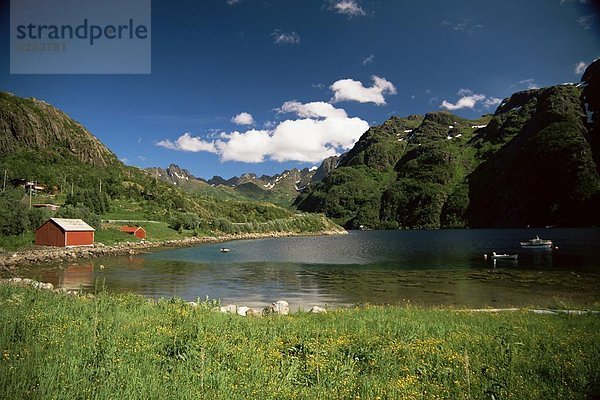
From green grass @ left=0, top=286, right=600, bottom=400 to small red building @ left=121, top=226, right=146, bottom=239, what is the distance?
357ft

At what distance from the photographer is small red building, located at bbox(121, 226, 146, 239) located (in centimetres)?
11725

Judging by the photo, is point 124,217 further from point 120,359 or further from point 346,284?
point 120,359

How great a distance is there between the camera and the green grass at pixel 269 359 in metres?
8.55

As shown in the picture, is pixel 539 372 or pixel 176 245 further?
pixel 176 245

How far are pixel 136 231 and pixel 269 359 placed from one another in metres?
121

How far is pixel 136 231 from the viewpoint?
390ft

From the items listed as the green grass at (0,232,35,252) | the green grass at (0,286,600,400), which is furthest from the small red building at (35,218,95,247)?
the green grass at (0,286,600,400)

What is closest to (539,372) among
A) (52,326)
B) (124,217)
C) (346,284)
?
(52,326)

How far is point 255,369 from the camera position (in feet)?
32.8

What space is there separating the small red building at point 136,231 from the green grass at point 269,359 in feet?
357

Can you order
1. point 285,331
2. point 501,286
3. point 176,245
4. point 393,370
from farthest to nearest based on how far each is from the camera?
point 176,245 → point 501,286 → point 285,331 → point 393,370

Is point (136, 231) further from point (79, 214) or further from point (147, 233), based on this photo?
point (79, 214)

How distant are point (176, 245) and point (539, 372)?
431ft

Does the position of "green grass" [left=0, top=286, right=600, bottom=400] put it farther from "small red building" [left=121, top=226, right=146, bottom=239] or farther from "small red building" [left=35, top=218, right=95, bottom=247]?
"small red building" [left=121, top=226, right=146, bottom=239]
